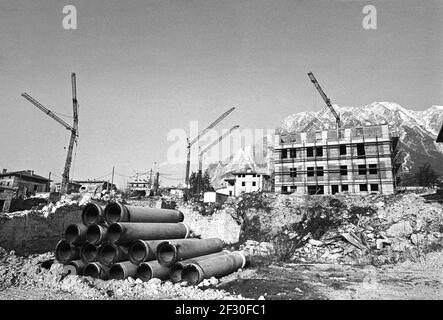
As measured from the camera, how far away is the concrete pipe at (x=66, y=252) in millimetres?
11359

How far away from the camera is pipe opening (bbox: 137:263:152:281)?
1069 cm

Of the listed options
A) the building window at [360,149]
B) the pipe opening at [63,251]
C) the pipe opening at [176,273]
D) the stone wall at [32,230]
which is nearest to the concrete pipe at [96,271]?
the pipe opening at [63,251]

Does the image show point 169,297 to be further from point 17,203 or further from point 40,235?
point 17,203

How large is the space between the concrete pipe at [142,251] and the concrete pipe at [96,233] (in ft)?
3.90

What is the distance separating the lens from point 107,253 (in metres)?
11.2

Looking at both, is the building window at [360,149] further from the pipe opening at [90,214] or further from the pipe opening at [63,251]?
the pipe opening at [63,251]

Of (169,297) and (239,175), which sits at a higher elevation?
(239,175)

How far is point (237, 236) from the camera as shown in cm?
2184

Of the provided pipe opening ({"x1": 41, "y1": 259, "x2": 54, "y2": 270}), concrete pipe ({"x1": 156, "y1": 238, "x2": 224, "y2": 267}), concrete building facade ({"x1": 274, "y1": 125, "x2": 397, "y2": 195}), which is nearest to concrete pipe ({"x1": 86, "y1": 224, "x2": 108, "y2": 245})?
pipe opening ({"x1": 41, "y1": 259, "x2": 54, "y2": 270})

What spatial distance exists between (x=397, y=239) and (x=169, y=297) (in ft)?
47.4

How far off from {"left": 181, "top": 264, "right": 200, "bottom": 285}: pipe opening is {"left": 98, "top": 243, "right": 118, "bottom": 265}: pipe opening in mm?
2755

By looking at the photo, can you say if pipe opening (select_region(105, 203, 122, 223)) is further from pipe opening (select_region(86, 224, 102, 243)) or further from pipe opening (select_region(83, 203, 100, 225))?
pipe opening (select_region(86, 224, 102, 243))
